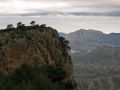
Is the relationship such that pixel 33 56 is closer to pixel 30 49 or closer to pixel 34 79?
pixel 30 49

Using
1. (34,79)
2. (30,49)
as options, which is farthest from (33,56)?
(34,79)

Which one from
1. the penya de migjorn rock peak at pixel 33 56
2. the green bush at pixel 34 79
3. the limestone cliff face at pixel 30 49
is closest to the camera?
the green bush at pixel 34 79

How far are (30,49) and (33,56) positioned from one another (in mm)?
1623

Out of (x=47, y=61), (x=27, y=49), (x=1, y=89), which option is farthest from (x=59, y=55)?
(x=1, y=89)

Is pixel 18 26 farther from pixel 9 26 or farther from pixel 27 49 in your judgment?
pixel 27 49

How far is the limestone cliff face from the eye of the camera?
247 ft

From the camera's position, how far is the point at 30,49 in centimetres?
7775

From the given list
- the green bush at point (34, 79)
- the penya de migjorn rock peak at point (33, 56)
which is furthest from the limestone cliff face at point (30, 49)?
the green bush at point (34, 79)

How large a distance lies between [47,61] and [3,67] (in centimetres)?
1133

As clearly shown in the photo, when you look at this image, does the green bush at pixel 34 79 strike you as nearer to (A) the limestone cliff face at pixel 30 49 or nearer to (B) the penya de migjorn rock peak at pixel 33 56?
(B) the penya de migjorn rock peak at pixel 33 56

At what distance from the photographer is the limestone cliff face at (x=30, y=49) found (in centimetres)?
7544

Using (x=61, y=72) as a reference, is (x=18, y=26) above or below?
above

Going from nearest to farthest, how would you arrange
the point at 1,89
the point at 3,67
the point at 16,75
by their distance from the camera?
the point at 1,89 < the point at 16,75 < the point at 3,67

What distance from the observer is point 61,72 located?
74.6 metres
